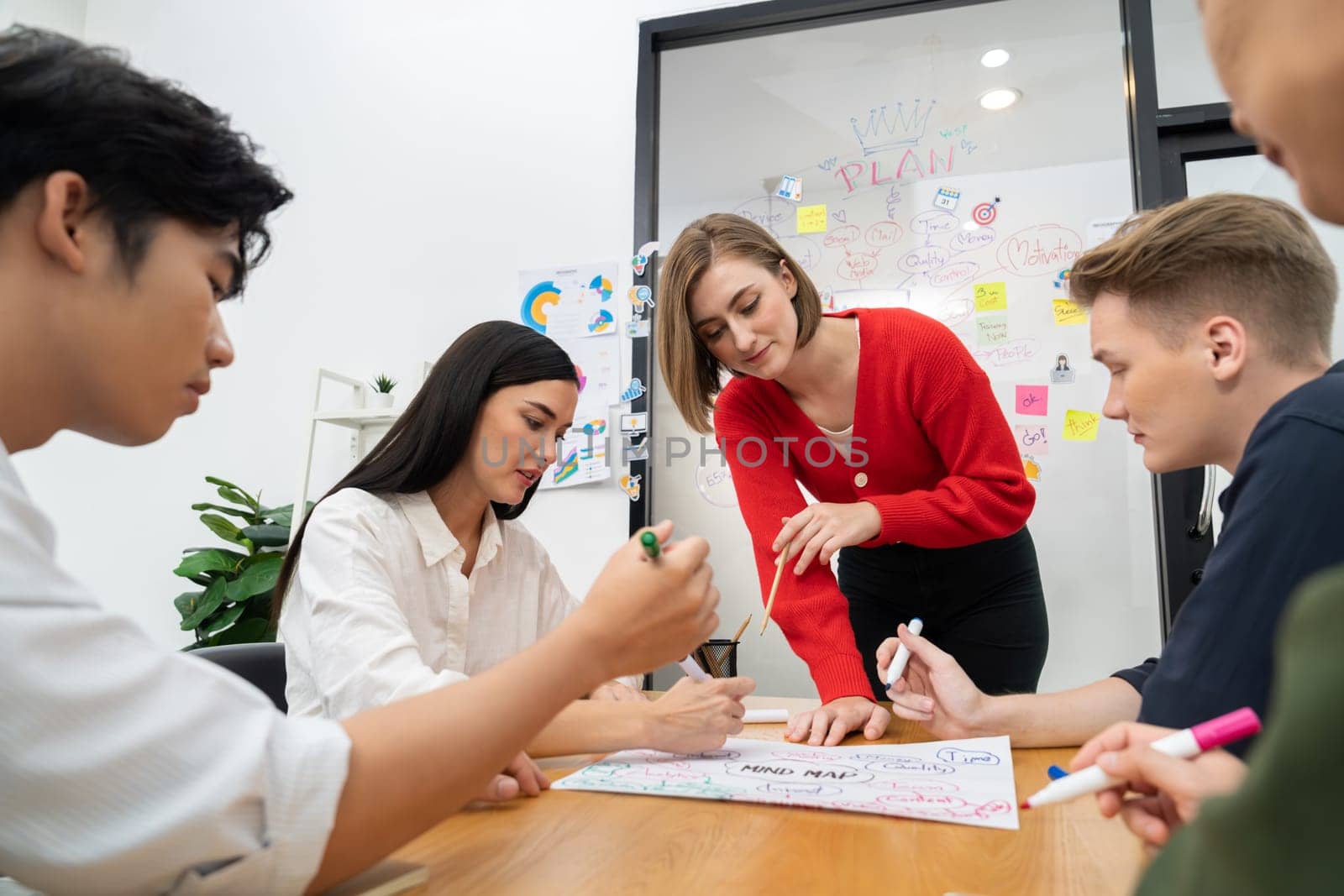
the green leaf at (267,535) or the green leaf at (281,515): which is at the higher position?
the green leaf at (281,515)

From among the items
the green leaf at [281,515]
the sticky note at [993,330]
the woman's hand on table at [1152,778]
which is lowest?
the woman's hand on table at [1152,778]

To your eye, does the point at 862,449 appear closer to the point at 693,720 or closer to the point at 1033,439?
the point at 693,720

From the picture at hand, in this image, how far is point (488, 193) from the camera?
8.95ft

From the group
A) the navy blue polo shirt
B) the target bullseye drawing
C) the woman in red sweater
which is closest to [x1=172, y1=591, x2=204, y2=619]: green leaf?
the woman in red sweater

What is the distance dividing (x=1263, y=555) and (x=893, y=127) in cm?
195

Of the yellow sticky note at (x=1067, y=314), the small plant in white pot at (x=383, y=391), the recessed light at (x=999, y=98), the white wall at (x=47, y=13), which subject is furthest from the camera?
the white wall at (x=47, y=13)

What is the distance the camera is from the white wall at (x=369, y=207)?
2.64 metres

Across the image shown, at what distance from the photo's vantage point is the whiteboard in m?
2.12

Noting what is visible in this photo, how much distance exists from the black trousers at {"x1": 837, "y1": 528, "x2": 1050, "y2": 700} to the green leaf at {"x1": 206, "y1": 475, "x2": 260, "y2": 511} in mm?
2020

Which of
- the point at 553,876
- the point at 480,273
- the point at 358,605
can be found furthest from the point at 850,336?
the point at 480,273

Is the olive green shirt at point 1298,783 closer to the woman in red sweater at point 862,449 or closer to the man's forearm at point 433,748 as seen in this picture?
the man's forearm at point 433,748

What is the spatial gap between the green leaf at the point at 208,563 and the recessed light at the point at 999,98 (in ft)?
8.23

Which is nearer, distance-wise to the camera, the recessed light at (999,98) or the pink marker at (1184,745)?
the pink marker at (1184,745)

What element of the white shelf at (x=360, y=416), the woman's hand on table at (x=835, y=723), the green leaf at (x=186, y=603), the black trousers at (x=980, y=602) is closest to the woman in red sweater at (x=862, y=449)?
the black trousers at (x=980, y=602)
